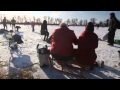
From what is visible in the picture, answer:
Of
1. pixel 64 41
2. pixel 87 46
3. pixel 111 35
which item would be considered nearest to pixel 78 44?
pixel 87 46

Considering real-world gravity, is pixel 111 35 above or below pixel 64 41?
below

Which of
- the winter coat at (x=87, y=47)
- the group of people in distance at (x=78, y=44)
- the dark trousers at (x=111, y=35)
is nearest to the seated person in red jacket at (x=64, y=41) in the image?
the group of people in distance at (x=78, y=44)

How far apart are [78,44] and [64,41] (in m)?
0.40

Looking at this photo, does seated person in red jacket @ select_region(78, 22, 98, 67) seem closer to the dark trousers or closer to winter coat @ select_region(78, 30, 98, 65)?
winter coat @ select_region(78, 30, 98, 65)

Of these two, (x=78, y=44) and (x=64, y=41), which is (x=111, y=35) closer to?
(x=78, y=44)

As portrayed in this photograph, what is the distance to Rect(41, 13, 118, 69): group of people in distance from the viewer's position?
21.1 ft

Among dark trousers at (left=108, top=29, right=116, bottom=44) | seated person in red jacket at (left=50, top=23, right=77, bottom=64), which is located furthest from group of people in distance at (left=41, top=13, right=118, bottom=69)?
dark trousers at (left=108, top=29, right=116, bottom=44)

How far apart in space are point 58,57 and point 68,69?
0.62m

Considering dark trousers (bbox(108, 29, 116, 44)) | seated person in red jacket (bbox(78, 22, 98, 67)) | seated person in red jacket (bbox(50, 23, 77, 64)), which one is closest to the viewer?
seated person in red jacket (bbox(78, 22, 98, 67))

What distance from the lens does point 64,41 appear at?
262 inches

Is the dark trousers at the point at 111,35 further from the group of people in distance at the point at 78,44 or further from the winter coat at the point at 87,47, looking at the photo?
the winter coat at the point at 87,47

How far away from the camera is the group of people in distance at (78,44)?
21.1 feet
